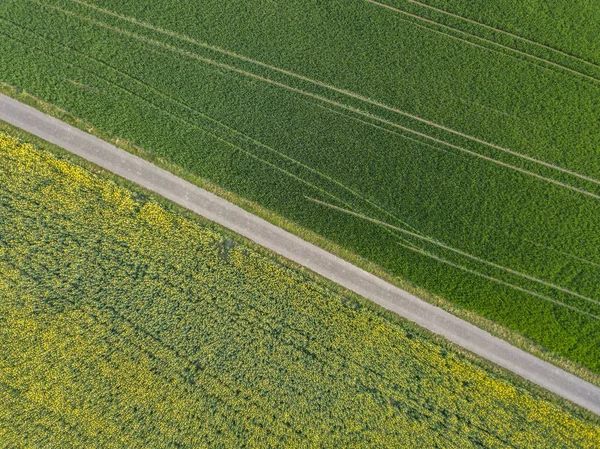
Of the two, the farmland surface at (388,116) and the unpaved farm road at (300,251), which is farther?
the farmland surface at (388,116)

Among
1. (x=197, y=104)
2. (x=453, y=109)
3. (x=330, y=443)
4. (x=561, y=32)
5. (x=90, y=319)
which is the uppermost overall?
(x=561, y=32)

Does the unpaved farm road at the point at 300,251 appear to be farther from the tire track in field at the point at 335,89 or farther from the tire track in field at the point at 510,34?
the tire track in field at the point at 510,34

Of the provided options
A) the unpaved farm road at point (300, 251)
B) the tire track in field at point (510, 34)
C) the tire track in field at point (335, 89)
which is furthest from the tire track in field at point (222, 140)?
the tire track in field at point (510, 34)

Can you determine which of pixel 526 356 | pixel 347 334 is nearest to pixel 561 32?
pixel 526 356

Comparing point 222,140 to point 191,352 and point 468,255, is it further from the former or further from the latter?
point 468,255

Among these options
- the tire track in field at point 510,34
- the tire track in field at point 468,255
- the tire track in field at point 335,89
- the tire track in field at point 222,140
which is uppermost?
the tire track in field at point 510,34

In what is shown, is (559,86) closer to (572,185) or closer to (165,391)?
(572,185)
